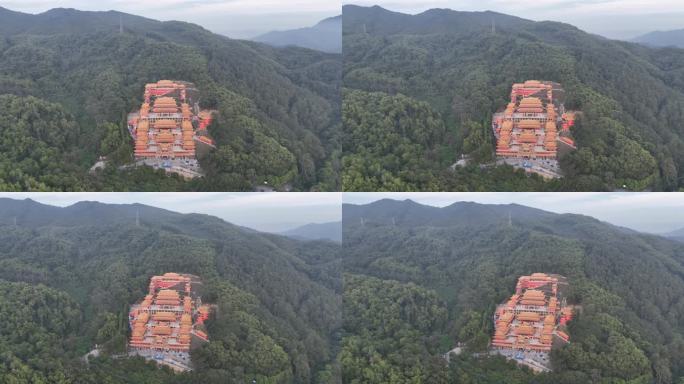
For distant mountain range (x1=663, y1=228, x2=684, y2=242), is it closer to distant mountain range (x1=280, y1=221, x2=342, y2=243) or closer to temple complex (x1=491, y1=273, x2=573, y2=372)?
temple complex (x1=491, y1=273, x2=573, y2=372)

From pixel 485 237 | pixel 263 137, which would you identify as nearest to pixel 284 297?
pixel 263 137

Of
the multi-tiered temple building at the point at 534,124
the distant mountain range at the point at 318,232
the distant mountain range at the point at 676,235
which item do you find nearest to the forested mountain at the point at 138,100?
the distant mountain range at the point at 318,232

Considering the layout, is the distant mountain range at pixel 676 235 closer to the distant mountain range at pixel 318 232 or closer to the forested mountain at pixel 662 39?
the forested mountain at pixel 662 39

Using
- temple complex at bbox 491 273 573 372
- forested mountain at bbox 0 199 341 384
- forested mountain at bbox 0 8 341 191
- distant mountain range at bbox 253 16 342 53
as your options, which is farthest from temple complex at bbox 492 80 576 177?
forested mountain at bbox 0 199 341 384

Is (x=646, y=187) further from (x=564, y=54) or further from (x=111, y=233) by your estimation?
(x=111, y=233)

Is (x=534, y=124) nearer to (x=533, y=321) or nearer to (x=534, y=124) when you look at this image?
(x=534, y=124)

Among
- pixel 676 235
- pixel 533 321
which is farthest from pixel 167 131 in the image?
pixel 676 235
